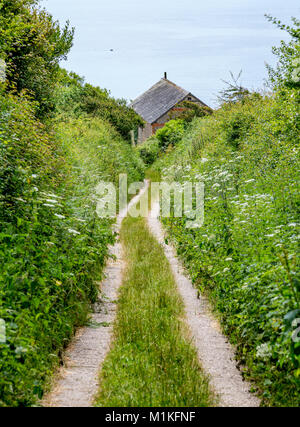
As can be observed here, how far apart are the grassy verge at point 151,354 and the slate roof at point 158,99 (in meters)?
41.6

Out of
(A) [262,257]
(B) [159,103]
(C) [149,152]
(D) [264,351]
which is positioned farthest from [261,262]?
(B) [159,103]

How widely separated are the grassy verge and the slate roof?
41.6 metres

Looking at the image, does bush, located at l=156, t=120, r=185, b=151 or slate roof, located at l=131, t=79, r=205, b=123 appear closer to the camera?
bush, located at l=156, t=120, r=185, b=151

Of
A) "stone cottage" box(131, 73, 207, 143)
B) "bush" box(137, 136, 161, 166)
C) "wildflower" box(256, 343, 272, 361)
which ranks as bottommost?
"wildflower" box(256, 343, 272, 361)

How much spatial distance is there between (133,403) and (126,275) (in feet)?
13.0

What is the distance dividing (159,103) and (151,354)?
1828 inches

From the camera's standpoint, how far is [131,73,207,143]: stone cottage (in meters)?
46.6

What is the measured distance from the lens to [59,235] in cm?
531

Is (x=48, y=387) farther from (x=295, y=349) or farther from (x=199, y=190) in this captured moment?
(x=199, y=190)

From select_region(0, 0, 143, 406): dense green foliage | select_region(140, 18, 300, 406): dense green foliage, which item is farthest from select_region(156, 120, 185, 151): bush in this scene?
select_region(140, 18, 300, 406): dense green foliage

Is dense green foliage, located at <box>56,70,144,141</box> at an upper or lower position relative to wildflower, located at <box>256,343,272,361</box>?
upper

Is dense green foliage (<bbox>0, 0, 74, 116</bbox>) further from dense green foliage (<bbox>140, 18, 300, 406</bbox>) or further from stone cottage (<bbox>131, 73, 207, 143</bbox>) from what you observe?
stone cottage (<bbox>131, 73, 207, 143</bbox>)

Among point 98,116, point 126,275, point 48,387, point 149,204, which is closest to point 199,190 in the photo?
point 126,275
